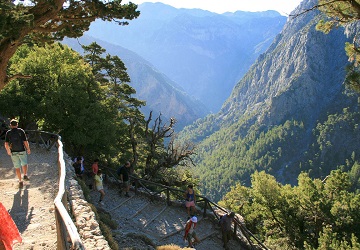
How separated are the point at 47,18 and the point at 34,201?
5888 millimetres

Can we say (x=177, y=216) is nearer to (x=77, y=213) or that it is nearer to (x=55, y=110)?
(x=77, y=213)

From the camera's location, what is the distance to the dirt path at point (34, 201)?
22.0 feet

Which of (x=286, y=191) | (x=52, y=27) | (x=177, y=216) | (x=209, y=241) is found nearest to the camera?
(x=52, y=27)

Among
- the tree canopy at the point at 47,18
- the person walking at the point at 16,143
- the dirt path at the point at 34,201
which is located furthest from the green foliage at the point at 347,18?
the person walking at the point at 16,143

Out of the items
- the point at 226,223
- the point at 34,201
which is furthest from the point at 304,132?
the point at 34,201

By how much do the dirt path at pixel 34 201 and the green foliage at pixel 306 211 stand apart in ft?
56.1

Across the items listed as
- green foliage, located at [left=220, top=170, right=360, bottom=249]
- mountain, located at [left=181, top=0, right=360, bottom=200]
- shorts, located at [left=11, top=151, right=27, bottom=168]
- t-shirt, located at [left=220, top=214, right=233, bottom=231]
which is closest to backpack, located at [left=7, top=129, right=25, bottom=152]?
shorts, located at [left=11, top=151, right=27, bottom=168]

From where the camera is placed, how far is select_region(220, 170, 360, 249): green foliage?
69.7 feet

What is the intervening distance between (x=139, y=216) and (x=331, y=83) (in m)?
204

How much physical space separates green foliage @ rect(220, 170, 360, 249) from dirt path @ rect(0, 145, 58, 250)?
56.1 feet

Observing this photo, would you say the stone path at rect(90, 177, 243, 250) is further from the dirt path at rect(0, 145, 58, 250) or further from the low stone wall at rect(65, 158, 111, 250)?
the low stone wall at rect(65, 158, 111, 250)

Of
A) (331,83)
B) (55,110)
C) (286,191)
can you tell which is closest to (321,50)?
(331,83)

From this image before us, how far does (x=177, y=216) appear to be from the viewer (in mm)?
15500

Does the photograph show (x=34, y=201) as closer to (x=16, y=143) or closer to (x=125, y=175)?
(x=16, y=143)
